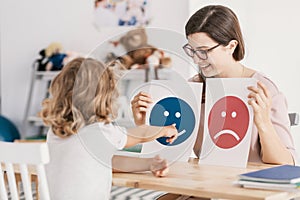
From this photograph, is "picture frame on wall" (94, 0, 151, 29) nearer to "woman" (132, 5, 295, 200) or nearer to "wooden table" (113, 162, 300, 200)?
"woman" (132, 5, 295, 200)

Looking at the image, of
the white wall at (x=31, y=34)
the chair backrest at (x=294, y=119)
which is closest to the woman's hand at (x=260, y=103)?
the chair backrest at (x=294, y=119)

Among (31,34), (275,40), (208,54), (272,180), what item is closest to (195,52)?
(208,54)

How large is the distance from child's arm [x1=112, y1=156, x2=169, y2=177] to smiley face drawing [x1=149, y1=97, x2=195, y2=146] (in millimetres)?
65

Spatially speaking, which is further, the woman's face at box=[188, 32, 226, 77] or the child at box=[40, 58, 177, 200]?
the woman's face at box=[188, 32, 226, 77]

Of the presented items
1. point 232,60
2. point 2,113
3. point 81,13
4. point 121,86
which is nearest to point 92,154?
point 121,86

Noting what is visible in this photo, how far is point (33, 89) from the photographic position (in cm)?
475

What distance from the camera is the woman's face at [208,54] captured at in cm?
158

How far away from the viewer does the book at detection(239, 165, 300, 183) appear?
4.22ft

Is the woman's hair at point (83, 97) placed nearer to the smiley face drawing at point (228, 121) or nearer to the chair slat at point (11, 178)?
the chair slat at point (11, 178)

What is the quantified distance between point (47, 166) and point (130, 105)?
0.92 feet

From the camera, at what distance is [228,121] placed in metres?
1.60

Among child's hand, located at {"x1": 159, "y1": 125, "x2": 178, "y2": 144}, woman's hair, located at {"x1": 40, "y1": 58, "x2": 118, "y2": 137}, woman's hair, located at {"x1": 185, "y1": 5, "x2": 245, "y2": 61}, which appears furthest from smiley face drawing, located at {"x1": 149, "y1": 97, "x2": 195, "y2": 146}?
woman's hair, located at {"x1": 185, "y1": 5, "x2": 245, "y2": 61}

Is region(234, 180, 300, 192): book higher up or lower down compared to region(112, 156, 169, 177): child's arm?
higher up

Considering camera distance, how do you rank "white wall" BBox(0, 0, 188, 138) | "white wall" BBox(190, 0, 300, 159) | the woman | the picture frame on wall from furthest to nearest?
"white wall" BBox(0, 0, 188, 138), the picture frame on wall, "white wall" BBox(190, 0, 300, 159), the woman
